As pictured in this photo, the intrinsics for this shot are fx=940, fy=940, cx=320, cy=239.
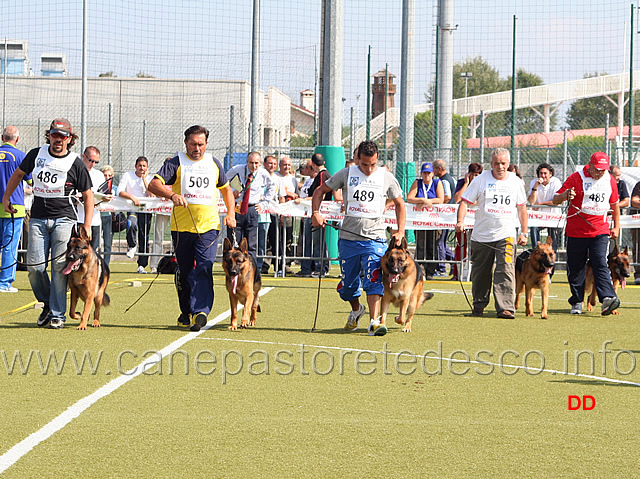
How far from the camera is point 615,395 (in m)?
6.34

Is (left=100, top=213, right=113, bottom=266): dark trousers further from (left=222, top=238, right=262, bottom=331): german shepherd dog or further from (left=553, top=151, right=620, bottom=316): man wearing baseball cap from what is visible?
(left=553, top=151, right=620, bottom=316): man wearing baseball cap

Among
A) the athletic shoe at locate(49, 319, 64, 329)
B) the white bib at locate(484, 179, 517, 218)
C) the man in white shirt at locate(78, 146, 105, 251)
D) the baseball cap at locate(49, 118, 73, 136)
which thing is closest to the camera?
the baseball cap at locate(49, 118, 73, 136)

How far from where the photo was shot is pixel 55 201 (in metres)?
9.20

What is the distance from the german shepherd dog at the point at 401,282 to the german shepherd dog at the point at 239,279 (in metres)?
1.37

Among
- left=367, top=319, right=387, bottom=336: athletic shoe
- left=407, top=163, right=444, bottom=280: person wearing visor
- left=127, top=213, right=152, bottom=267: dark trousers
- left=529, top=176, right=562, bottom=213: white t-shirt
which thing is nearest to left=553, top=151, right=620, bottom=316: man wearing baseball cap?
left=367, top=319, right=387, bottom=336: athletic shoe

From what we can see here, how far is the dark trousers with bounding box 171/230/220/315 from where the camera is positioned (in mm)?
9484

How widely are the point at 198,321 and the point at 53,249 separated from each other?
5.23ft

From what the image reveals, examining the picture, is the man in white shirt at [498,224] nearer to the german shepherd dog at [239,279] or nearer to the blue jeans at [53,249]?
the german shepherd dog at [239,279]

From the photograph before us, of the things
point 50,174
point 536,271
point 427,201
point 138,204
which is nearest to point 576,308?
point 536,271

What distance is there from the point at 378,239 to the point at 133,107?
35.3 metres

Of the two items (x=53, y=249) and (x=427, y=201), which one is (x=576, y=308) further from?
(x=53, y=249)

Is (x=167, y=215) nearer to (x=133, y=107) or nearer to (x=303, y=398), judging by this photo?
(x=303, y=398)

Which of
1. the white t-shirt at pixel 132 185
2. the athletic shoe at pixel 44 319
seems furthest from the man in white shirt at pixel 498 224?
the white t-shirt at pixel 132 185

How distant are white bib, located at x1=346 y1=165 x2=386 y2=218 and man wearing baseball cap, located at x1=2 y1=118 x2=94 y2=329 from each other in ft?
8.48
